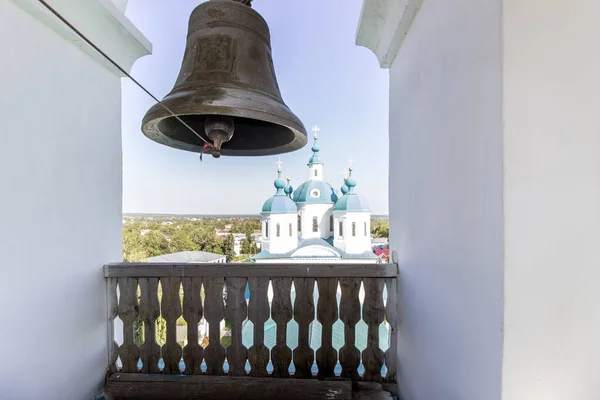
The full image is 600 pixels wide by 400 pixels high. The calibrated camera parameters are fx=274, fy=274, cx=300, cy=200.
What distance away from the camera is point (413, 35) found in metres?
1.26

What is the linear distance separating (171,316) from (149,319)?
148mm

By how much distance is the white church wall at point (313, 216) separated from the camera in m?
14.0

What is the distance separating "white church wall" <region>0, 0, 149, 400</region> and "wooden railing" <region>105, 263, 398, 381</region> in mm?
204

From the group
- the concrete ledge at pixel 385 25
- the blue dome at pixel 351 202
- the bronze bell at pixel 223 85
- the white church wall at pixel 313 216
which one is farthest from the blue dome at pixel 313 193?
the bronze bell at pixel 223 85

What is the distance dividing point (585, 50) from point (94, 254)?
2196 mm

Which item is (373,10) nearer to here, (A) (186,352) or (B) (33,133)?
(B) (33,133)

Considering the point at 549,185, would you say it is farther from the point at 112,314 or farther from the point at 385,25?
the point at 112,314

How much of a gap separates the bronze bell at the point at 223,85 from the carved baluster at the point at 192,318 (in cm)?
80

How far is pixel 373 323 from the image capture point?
1.55 metres

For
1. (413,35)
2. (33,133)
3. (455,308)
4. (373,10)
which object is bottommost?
(455,308)

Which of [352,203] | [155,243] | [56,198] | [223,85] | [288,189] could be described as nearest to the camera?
[223,85]

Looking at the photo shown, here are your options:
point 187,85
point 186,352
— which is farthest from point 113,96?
point 186,352

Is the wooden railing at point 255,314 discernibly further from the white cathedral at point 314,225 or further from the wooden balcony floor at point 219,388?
the white cathedral at point 314,225

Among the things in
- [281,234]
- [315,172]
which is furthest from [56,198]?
[315,172]
